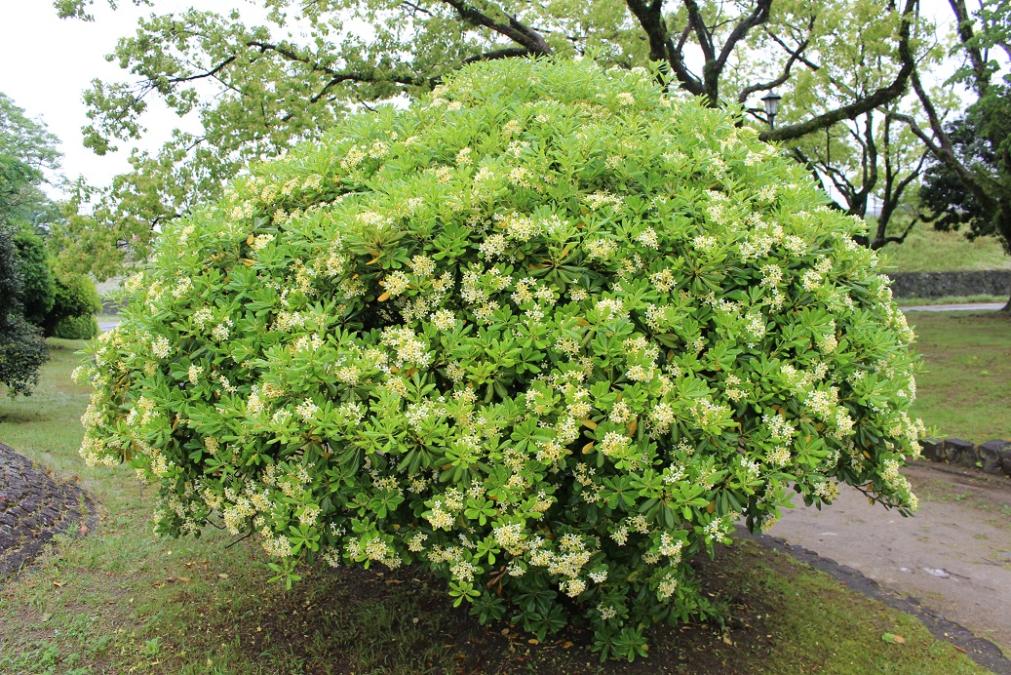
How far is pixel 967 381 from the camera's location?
455 inches

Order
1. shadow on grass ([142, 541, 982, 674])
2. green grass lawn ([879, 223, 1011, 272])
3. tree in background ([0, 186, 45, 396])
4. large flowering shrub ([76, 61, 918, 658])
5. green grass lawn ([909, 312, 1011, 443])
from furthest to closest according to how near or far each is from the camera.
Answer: green grass lawn ([879, 223, 1011, 272])
tree in background ([0, 186, 45, 396])
green grass lawn ([909, 312, 1011, 443])
shadow on grass ([142, 541, 982, 674])
large flowering shrub ([76, 61, 918, 658])

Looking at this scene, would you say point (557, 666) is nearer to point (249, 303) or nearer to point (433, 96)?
Answer: point (249, 303)

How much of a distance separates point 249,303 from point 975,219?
2250 centimetres

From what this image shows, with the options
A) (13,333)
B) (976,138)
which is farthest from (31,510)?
(976,138)

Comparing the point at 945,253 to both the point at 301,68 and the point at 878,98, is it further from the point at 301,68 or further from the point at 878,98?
the point at 301,68

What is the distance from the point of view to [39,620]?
4363 mm

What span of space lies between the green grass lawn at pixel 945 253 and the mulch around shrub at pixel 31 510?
1449 inches

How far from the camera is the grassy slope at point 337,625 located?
396 centimetres

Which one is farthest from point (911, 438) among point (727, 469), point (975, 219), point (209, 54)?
point (975, 219)

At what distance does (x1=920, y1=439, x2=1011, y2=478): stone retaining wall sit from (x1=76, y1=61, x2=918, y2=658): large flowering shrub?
17.0ft

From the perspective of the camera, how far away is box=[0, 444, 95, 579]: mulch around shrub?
17.0ft

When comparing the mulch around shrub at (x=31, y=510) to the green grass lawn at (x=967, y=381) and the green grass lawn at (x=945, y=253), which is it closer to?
the green grass lawn at (x=967, y=381)

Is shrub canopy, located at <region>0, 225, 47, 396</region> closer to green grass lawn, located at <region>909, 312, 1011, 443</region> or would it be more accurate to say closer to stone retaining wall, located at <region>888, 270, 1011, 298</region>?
green grass lawn, located at <region>909, 312, 1011, 443</region>

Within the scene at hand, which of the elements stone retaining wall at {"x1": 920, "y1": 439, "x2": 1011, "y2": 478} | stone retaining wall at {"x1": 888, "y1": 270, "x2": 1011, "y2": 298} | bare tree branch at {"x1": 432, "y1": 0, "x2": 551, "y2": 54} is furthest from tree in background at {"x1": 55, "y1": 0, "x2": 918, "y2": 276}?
stone retaining wall at {"x1": 888, "y1": 270, "x2": 1011, "y2": 298}
